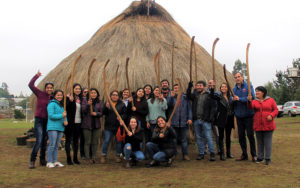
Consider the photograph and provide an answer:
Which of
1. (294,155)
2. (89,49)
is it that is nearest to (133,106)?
(294,155)

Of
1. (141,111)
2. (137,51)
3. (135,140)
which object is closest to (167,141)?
(135,140)

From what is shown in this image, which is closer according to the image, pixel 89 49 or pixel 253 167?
pixel 253 167

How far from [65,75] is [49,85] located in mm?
3482

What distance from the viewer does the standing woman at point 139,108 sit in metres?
5.75

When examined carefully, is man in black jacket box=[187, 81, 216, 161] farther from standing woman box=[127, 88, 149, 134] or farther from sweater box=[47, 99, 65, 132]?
sweater box=[47, 99, 65, 132]

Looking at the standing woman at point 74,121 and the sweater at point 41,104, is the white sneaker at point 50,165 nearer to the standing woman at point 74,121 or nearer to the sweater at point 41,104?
the standing woman at point 74,121

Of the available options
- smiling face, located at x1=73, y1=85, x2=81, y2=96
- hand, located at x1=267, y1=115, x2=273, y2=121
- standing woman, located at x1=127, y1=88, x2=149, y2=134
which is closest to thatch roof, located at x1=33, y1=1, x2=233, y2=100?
standing woman, located at x1=127, y1=88, x2=149, y2=134

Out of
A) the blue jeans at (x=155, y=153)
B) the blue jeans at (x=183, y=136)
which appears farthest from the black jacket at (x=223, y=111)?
the blue jeans at (x=155, y=153)

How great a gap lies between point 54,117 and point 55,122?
130mm

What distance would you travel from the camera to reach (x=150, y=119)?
5777mm

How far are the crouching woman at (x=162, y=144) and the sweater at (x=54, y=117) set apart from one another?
1639 mm

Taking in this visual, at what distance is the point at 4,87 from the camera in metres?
101

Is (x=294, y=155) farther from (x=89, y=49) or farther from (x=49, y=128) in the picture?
(x=89, y=49)

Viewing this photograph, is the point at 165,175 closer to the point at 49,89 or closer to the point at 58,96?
the point at 58,96
